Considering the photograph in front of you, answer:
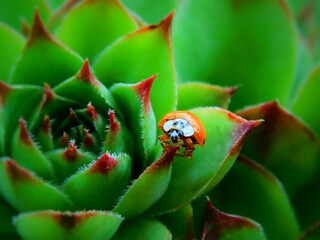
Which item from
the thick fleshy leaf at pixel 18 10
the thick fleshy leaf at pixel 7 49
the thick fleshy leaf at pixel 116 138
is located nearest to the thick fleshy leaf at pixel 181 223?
the thick fleshy leaf at pixel 116 138

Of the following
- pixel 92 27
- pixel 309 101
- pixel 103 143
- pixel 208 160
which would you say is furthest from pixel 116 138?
pixel 309 101

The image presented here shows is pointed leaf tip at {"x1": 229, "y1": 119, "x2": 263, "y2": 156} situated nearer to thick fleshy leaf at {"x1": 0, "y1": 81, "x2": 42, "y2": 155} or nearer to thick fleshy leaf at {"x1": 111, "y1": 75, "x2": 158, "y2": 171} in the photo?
thick fleshy leaf at {"x1": 111, "y1": 75, "x2": 158, "y2": 171}

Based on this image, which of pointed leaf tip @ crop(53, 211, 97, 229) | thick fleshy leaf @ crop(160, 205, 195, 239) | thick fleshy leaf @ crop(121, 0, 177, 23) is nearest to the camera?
pointed leaf tip @ crop(53, 211, 97, 229)

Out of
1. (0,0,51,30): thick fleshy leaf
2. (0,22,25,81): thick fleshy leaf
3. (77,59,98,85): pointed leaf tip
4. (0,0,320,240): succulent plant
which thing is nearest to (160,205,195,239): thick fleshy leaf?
(0,0,320,240): succulent plant

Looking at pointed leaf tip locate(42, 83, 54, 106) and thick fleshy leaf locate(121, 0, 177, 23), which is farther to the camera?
thick fleshy leaf locate(121, 0, 177, 23)

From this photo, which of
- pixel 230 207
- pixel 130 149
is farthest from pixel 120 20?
pixel 230 207

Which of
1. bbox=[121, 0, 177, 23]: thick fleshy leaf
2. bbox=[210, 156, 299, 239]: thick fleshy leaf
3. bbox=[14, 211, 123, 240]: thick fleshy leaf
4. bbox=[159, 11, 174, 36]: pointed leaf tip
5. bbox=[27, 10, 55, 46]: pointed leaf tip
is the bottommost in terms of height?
bbox=[210, 156, 299, 239]: thick fleshy leaf
